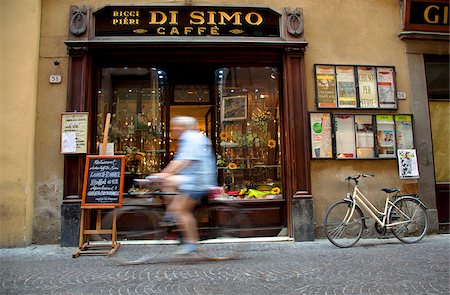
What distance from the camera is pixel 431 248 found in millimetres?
5547

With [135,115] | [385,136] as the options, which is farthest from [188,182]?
[385,136]

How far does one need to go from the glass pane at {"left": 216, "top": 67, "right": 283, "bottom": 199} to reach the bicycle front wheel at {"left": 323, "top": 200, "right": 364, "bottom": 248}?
49.5 inches

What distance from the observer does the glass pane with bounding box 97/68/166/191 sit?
22.5ft

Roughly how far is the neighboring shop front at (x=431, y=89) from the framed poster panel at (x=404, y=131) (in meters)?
0.20

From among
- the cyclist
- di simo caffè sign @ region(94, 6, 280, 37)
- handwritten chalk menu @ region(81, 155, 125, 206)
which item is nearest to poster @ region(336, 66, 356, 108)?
di simo caffè sign @ region(94, 6, 280, 37)

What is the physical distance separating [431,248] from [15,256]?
21.4 feet

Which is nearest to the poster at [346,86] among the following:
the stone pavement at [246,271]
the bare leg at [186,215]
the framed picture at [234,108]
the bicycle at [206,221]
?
the framed picture at [234,108]

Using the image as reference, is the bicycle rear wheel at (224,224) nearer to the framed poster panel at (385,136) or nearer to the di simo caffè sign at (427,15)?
the framed poster panel at (385,136)

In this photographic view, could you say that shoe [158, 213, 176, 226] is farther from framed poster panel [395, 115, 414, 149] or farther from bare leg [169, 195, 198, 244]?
framed poster panel [395, 115, 414, 149]

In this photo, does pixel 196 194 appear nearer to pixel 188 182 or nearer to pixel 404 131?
pixel 188 182

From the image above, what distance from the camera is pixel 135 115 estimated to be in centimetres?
A: 718

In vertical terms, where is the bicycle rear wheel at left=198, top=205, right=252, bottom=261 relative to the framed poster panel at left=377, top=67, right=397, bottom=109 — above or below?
below

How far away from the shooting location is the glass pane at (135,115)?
6852 mm

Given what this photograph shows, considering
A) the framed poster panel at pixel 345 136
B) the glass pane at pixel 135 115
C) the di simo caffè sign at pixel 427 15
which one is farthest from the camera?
the di simo caffè sign at pixel 427 15
